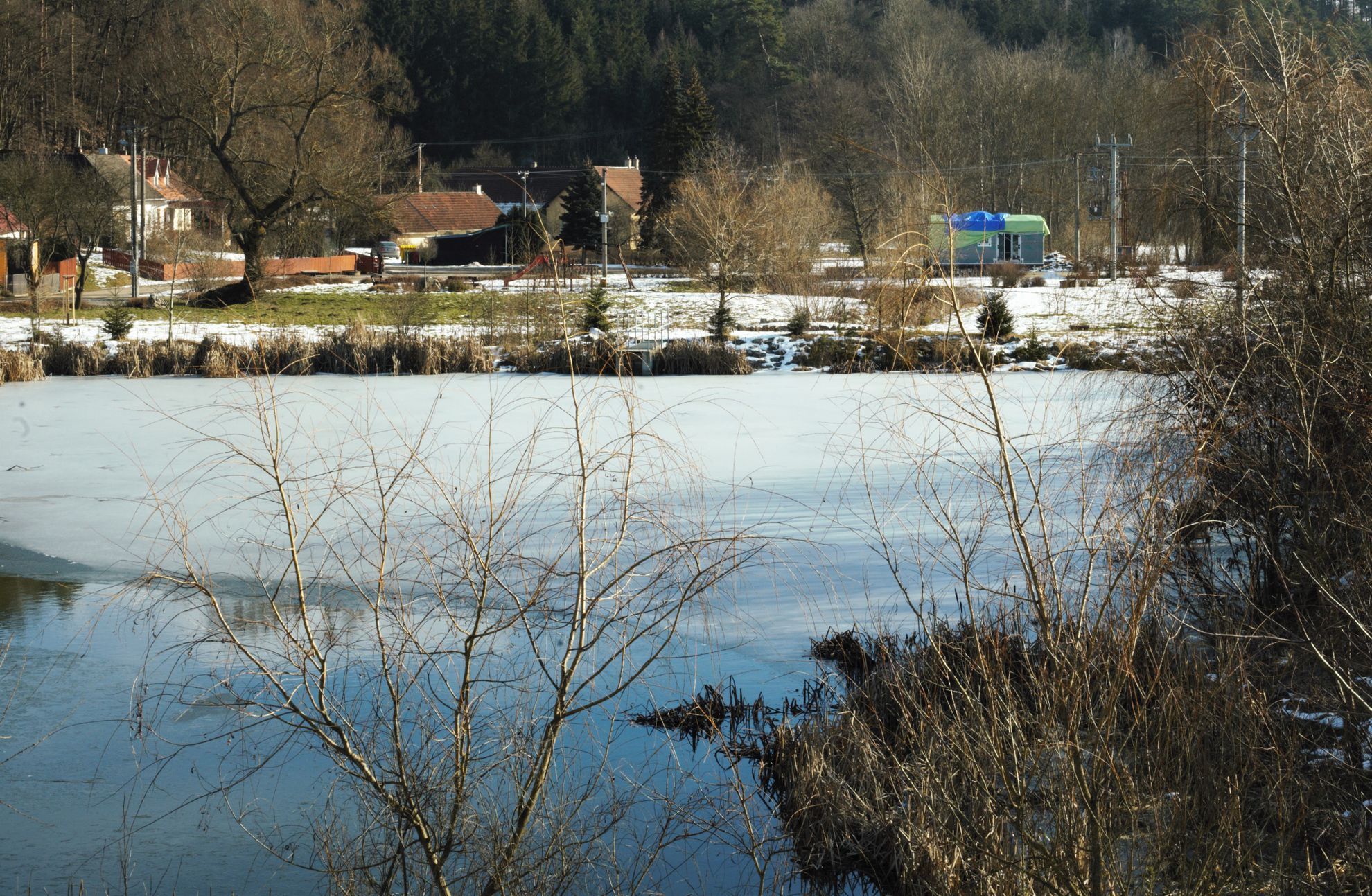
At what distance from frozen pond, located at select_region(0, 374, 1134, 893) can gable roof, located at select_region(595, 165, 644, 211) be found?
4688cm

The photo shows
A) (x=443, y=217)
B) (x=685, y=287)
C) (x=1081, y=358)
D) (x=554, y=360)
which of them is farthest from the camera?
(x=443, y=217)

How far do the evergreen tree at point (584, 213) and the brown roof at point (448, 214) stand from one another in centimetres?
1217

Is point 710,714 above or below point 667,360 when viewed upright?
below

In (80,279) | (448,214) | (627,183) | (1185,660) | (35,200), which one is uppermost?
(627,183)

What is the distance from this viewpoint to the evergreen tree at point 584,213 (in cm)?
4766

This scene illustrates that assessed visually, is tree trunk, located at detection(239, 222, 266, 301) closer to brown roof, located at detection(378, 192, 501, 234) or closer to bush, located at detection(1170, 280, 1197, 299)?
bush, located at detection(1170, 280, 1197, 299)

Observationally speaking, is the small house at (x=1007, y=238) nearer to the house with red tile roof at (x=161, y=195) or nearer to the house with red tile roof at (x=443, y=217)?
the house with red tile roof at (x=443, y=217)

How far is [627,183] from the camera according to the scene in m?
62.9

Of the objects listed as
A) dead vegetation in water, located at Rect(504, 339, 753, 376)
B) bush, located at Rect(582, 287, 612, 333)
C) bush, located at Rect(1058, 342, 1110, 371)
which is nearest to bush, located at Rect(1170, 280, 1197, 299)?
bush, located at Rect(1058, 342, 1110, 371)

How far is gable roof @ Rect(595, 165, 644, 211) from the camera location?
60.7 metres

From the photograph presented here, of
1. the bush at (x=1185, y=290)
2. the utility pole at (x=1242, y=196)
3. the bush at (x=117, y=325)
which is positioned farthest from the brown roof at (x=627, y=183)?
the utility pole at (x=1242, y=196)

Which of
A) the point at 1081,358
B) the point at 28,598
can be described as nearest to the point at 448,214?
the point at 1081,358

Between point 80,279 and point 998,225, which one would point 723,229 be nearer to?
point 80,279

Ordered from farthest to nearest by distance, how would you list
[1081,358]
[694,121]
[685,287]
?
[694,121]
[685,287]
[1081,358]
